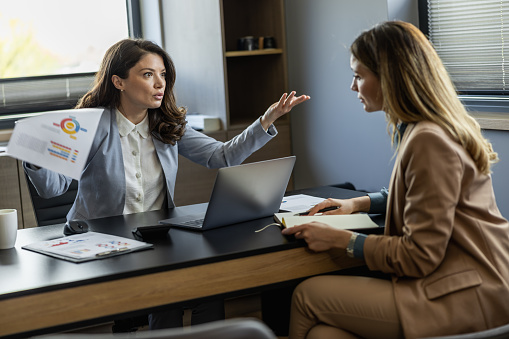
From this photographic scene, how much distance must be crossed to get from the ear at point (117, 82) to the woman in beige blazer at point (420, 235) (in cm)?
105

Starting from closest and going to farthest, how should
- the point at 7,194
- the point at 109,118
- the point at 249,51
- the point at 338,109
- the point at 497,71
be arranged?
the point at 109,118
the point at 497,71
the point at 7,194
the point at 338,109
the point at 249,51

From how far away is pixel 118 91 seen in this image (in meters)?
2.68

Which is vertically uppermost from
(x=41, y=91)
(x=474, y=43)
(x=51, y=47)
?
(x=51, y=47)

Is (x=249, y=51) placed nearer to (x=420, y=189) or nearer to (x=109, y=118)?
(x=109, y=118)

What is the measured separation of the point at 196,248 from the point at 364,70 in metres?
0.67

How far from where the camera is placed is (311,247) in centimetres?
193

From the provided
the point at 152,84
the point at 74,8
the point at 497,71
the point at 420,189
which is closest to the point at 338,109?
the point at 497,71

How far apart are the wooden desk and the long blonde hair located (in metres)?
0.46

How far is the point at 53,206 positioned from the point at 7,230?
711 mm

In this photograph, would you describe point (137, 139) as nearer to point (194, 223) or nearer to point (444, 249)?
point (194, 223)

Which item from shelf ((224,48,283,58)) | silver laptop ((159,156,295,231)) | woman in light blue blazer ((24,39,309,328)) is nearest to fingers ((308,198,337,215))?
silver laptop ((159,156,295,231))

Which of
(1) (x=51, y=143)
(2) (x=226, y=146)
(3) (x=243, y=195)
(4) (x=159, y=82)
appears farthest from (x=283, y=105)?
(1) (x=51, y=143)

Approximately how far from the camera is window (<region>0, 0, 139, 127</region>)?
13.1ft

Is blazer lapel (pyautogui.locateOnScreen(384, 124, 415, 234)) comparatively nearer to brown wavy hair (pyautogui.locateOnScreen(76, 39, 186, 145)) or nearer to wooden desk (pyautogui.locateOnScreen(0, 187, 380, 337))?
wooden desk (pyautogui.locateOnScreen(0, 187, 380, 337))
